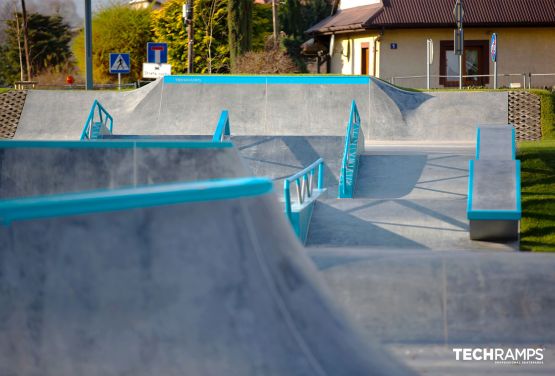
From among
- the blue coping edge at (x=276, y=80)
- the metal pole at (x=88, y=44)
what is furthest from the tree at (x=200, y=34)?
the blue coping edge at (x=276, y=80)

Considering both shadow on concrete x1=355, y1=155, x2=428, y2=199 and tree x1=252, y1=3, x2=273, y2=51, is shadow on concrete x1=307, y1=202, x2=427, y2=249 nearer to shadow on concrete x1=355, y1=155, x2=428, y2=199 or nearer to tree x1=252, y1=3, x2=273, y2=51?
shadow on concrete x1=355, y1=155, x2=428, y2=199

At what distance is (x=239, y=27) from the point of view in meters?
37.7

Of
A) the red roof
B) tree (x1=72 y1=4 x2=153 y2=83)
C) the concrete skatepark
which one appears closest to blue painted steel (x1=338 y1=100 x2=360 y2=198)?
the concrete skatepark

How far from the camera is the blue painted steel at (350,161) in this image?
14.6 metres

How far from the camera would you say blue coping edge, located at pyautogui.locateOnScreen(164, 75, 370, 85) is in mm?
23938

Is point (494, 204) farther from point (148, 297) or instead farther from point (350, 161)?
point (148, 297)

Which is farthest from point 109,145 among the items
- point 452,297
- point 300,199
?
point 300,199

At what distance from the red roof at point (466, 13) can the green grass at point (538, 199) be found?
21.5 metres

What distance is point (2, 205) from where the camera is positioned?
13.6 ft

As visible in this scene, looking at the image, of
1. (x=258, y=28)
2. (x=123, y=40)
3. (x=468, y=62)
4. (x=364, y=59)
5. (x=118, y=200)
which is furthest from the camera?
(x=123, y=40)

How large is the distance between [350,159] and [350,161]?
0.09m

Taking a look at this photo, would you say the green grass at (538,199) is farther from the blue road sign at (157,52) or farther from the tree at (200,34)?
the tree at (200,34)

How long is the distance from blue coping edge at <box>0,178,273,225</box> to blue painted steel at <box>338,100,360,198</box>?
1045 cm

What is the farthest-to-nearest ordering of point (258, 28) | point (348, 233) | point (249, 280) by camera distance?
1. point (258, 28)
2. point (348, 233)
3. point (249, 280)
